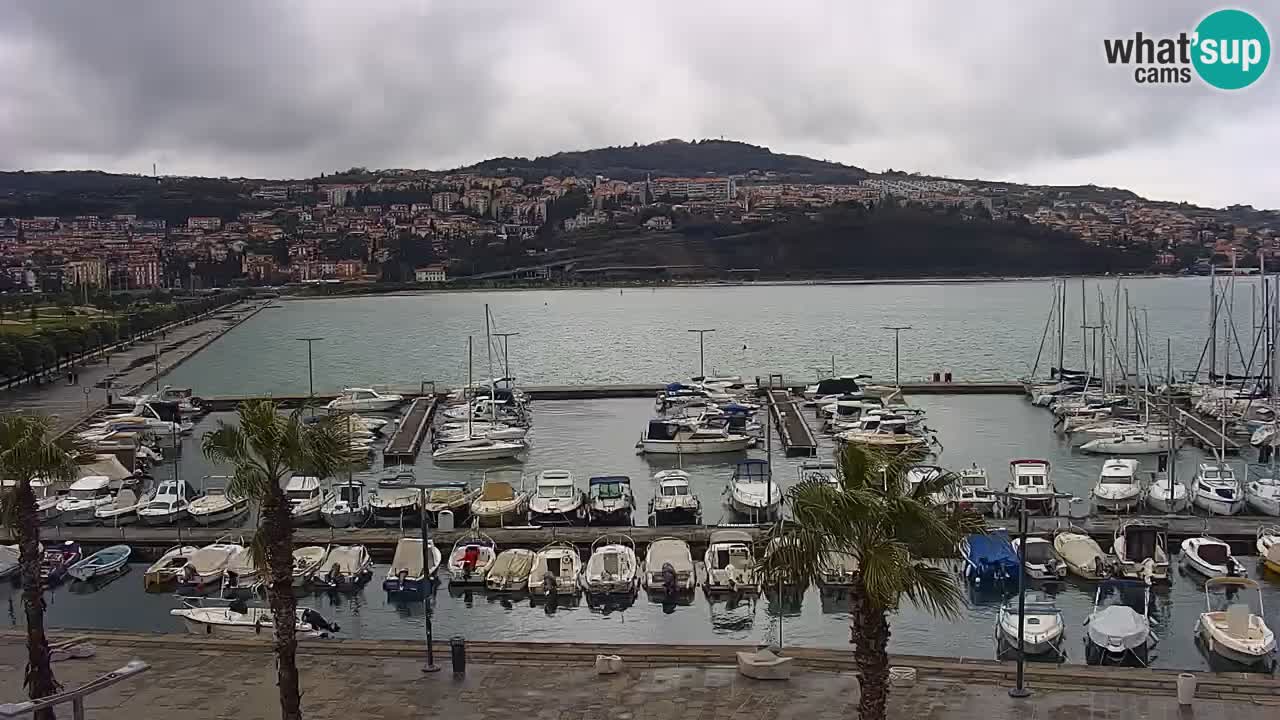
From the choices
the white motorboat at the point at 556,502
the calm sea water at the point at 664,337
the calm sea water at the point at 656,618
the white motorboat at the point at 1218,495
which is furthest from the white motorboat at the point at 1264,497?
the calm sea water at the point at 664,337

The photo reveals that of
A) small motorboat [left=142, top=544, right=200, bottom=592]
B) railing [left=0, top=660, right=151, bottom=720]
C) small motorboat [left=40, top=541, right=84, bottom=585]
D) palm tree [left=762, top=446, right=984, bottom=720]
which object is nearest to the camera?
palm tree [left=762, top=446, right=984, bottom=720]

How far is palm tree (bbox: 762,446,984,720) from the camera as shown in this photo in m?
6.19

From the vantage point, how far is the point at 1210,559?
15391 millimetres

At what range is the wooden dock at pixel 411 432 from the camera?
27375 mm

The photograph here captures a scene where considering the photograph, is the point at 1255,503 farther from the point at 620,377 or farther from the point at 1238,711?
the point at 620,377

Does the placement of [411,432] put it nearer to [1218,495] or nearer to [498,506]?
[498,506]

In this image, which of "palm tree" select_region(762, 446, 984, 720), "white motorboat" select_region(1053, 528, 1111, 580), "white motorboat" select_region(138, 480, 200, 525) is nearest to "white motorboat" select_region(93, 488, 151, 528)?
"white motorboat" select_region(138, 480, 200, 525)

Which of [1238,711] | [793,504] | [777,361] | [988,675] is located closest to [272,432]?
[793,504]

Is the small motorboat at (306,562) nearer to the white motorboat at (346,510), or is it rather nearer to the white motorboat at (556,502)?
the white motorboat at (346,510)

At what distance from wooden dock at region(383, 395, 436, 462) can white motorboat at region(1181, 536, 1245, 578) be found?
17.8 m

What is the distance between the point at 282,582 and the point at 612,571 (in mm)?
7906

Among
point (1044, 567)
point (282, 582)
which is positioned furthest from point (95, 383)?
point (282, 582)

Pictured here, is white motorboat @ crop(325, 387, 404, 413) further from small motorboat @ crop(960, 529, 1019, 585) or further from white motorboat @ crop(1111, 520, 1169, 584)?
white motorboat @ crop(1111, 520, 1169, 584)

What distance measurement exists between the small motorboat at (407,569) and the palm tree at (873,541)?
954 cm
